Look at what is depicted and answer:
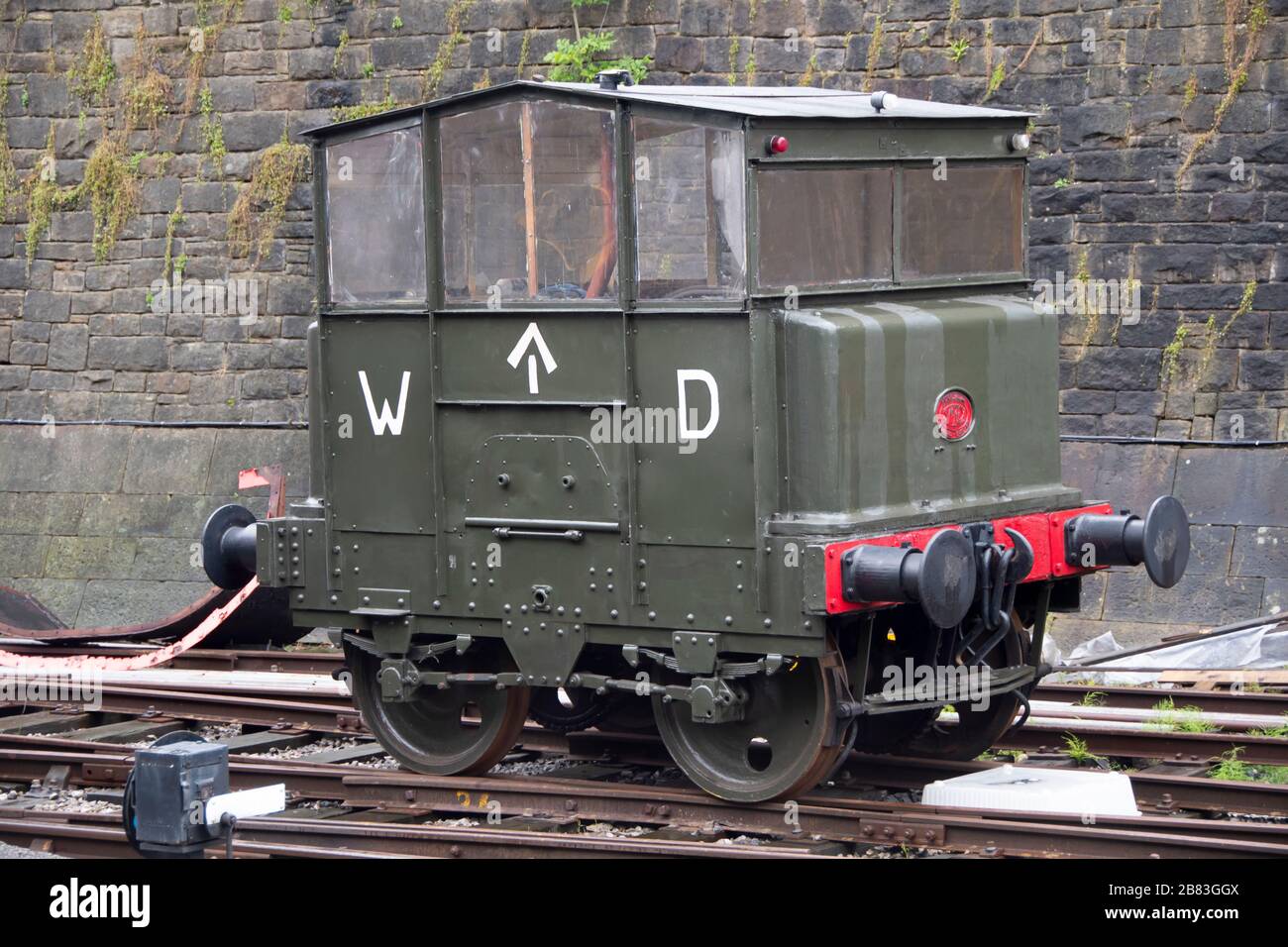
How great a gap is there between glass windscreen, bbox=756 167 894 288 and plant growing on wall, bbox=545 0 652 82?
22.4 ft

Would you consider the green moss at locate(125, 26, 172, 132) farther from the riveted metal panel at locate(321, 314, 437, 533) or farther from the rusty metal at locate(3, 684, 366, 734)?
the riveted metal panel at locate(321, 314, 437, 533)

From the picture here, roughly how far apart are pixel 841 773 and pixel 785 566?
1.56 m

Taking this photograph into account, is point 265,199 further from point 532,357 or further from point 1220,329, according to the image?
point 532,357

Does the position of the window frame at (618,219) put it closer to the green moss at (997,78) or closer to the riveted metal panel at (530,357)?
the riveted metal panel at (530,357)

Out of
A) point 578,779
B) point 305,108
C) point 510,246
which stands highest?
point 305,108

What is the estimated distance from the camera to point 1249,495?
12859 mm

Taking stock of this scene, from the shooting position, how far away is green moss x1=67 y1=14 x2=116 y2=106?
677 inches

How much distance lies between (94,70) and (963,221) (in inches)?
428

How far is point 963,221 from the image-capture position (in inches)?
339

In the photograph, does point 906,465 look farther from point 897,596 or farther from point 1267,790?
point 1267,790

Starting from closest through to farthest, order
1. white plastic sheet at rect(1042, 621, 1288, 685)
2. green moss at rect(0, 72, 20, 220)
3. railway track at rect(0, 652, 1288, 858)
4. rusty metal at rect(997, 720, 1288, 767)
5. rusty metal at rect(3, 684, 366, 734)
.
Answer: railway track at rect(0, 652, 1288, 858), rusty metal at rect(997, 720, 1288, 767), rusty metal at rect(3, 684, 366, 734), white plastic sheet at rect(1042, 621, 1288, 685), green moss at rect(0, 72, 20, 220)

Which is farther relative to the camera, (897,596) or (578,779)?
(578,779)

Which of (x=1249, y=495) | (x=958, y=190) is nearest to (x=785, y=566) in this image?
(x=958, y=190)

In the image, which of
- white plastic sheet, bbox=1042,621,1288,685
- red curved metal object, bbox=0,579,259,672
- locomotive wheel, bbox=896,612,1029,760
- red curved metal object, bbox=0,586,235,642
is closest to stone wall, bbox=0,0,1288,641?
white plastic sheet, bbox=1042,621,1288,685
